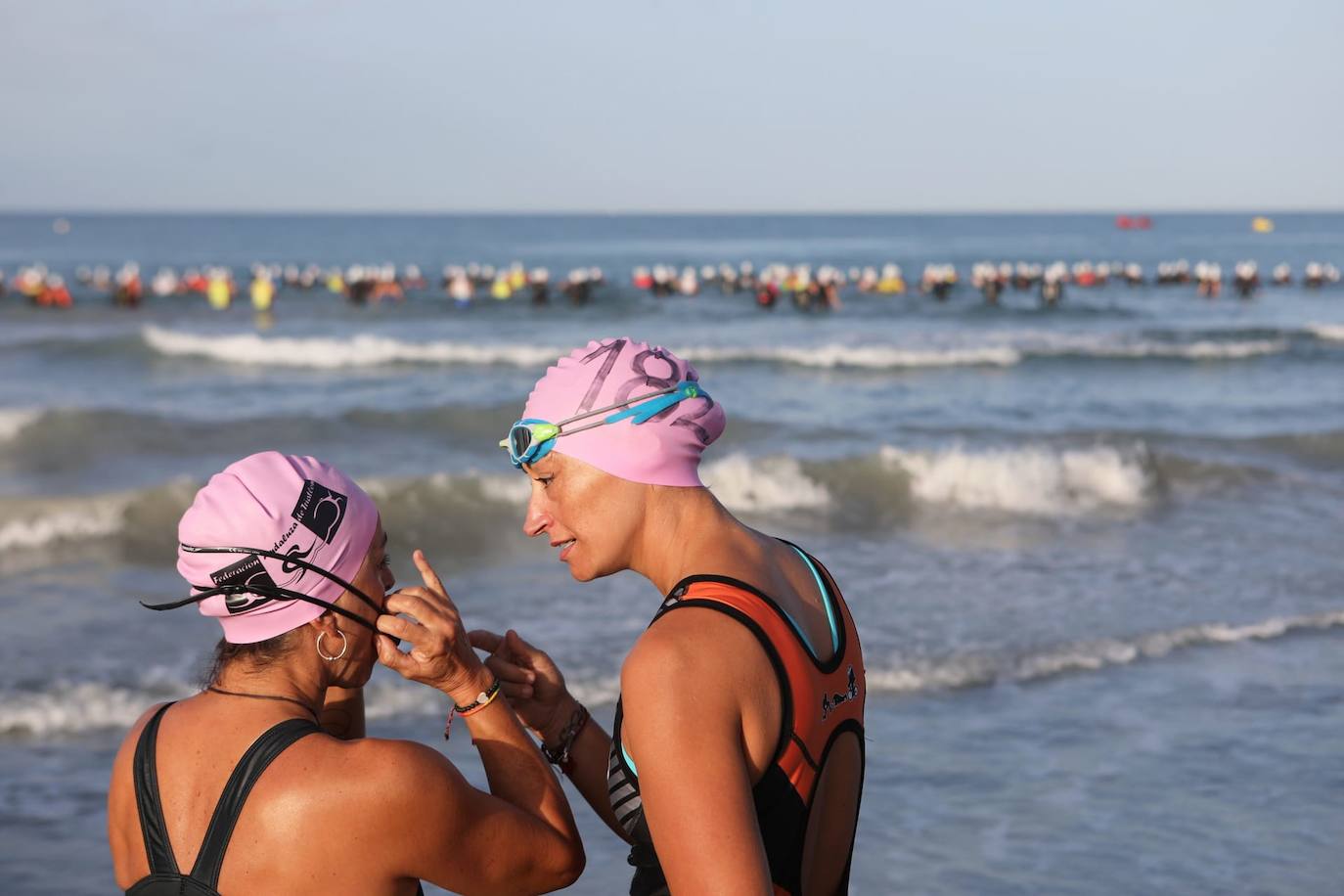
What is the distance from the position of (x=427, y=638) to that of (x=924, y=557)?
8.97 metres

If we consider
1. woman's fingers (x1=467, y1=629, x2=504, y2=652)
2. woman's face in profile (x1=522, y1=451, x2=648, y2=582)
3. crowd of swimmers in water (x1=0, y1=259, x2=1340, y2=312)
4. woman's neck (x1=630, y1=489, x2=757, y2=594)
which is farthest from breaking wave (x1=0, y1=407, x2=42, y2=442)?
crowd of swimmers in water (x1=0, y1=259, x2=1340, y2=312)

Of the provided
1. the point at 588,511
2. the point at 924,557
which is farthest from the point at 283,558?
the point at 924,557

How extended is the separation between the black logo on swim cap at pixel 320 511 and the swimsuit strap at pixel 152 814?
0.42 metres

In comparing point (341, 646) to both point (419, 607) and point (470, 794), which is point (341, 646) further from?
point (470, 794)

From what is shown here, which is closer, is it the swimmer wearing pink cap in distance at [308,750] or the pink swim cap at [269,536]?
the swimmer wearing pink cap in distance at [308,750]

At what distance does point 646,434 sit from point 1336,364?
88.7ft

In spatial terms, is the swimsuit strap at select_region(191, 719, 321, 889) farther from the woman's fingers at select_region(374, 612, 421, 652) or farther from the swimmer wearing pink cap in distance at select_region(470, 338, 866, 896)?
the swimmer wearing pink cap in distance at select_region(470, 338, 866, 896)

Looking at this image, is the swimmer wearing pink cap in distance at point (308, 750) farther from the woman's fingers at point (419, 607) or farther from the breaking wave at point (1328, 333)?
the breaking wave at point (1328, 333)

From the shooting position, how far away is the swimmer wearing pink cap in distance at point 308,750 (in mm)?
2162

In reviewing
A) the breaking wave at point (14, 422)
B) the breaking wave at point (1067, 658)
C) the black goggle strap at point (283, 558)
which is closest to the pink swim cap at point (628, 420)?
the black goggle strap at point (283, 558)

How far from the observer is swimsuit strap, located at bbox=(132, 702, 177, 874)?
218cm

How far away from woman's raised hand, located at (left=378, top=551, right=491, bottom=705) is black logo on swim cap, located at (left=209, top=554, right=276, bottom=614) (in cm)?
19

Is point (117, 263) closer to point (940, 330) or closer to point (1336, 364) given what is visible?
point (940, 330)

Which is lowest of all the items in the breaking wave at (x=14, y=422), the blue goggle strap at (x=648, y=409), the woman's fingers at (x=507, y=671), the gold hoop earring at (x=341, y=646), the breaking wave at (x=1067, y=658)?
the breaking wave at (x=14, y=422)
